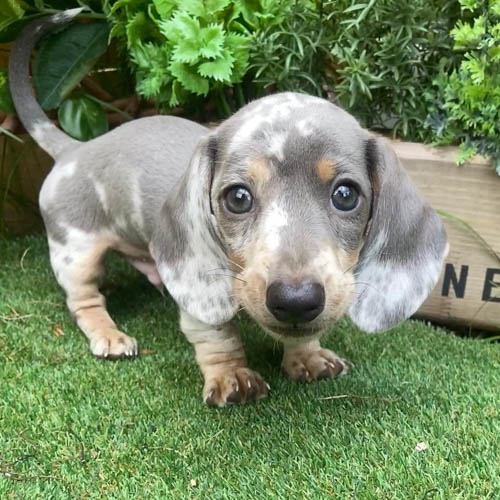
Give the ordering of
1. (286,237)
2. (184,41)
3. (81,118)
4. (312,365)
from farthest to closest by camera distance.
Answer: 1. (81,118)
2. (184,41)
3. (312,365)
4. (286,237)

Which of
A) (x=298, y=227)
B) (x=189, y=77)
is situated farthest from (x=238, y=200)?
(x=189, y=77)

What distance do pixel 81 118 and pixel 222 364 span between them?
1396 millimetres

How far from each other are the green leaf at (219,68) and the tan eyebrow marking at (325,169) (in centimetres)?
105

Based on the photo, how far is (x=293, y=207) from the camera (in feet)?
5.04

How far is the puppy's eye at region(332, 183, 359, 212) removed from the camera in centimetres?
160

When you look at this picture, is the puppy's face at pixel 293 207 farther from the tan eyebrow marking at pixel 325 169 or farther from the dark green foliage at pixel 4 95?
the dark green foliage at pixel 4 95

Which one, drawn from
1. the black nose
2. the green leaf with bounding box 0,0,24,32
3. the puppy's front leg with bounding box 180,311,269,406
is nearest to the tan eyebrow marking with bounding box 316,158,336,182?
the black nose

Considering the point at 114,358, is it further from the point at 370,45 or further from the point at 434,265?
the point at 370,45

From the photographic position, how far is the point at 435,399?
1833 mm

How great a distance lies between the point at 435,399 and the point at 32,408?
1.09m

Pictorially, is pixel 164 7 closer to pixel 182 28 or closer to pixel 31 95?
pixel 182 28

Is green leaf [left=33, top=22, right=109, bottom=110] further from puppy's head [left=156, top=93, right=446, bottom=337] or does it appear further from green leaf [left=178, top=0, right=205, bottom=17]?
puppy's head [left=156, top=93, right=446, bottom=337]

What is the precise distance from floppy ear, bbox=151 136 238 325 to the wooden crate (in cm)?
92

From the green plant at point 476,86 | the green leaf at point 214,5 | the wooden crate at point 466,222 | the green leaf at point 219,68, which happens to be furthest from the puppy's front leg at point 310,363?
the green leaf at point 214,5
